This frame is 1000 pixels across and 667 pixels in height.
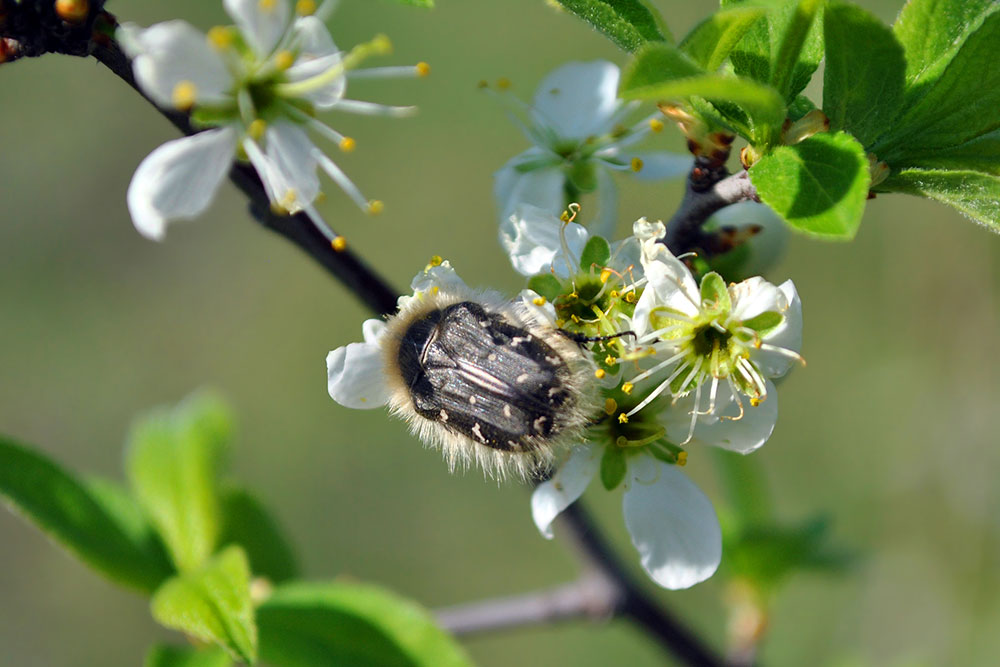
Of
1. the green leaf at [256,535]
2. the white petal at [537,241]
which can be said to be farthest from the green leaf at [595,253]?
the green leaf at [256,535]

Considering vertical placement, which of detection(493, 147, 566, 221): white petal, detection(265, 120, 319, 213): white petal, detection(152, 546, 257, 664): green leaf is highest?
detection(265, 120, 319, 213): white petal

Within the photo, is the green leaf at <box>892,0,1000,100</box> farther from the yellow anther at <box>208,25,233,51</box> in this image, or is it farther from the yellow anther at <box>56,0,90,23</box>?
the yellow anther at <box>56,0,90,23</box>

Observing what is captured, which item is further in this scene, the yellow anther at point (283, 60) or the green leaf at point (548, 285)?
the green leaf at point (548, 285)

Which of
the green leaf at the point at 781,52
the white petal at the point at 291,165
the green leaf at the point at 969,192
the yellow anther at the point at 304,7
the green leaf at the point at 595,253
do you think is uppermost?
the green leaf at the point at 781,52

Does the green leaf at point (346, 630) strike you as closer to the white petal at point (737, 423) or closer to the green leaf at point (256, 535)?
the green leaf at point (256, 535)

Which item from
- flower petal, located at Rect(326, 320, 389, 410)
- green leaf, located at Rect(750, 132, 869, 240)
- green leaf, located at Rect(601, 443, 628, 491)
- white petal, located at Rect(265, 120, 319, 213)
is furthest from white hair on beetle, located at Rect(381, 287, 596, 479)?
green leaf, located at Rect(750, 132, 869, 240)

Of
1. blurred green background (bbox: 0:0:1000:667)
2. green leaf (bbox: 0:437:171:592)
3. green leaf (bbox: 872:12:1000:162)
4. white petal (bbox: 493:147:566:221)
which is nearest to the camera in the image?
green leaf (bbox: 872:12:1000:162)

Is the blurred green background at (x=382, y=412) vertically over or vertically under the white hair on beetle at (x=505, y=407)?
under
